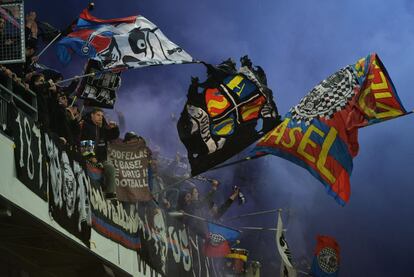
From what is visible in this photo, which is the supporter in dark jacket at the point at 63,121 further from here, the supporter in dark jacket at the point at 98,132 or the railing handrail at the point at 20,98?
the supporter in dark jacket at the point at 98,132

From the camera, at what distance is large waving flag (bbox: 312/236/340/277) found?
27.7m

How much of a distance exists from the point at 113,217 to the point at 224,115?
3.35 metres

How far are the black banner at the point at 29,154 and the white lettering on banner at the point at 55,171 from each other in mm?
211

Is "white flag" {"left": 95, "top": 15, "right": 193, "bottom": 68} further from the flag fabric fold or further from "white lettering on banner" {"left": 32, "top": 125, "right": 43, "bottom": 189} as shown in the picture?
the flag fabric fold

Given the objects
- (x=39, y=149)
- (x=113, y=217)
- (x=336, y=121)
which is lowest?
(x=113, y=217)

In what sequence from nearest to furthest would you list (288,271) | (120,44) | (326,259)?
(120,44) < (288,271) < (326,259)

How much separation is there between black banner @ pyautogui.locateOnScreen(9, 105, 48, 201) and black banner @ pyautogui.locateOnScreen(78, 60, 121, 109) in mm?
4141

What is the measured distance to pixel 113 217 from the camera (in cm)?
1894

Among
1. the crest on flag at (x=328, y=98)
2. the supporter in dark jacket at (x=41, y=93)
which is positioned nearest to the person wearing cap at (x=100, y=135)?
the supporter in dark jacket at (x=41, y=93)

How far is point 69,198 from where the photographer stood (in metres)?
16.9

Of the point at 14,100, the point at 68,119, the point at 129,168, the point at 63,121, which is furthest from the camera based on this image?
the point at 129,168

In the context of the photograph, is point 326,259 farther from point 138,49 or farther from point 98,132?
point 98,132

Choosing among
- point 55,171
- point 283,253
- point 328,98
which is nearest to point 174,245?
point 283,253

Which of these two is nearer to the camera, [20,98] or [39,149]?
[20,98]
